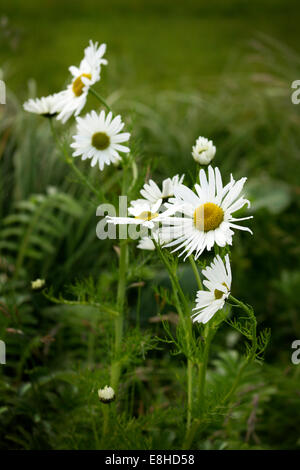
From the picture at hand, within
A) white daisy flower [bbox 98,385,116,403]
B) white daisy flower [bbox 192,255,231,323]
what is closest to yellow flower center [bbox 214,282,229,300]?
white daisy flower [bbox 192,255,231,323]

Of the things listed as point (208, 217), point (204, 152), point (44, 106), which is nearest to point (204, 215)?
point (208, 217)

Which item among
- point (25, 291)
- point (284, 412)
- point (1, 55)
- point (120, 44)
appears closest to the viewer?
point (284, 412)

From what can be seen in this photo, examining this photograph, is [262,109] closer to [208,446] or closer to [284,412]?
[284,412]

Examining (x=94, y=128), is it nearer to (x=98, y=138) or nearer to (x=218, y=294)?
(x=98, y=138)

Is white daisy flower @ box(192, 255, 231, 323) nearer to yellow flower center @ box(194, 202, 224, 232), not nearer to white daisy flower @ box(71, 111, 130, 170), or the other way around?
yellow flower center @ box(194, 202, 224, 232)

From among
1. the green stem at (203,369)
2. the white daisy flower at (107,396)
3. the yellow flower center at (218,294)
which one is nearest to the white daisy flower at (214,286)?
the yellow flower center at (218,294)

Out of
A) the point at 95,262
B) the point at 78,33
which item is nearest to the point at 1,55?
the point at 78,33

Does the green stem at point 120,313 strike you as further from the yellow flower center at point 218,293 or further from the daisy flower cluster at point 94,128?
the yellow flower center at point 218,293
